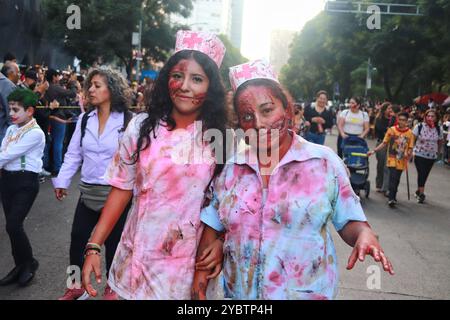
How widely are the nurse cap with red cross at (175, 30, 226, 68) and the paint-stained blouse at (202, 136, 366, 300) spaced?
589 millimetres

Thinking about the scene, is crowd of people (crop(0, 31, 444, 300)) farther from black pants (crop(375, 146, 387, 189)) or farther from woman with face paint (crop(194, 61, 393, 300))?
black pants (crop(375, 146, 387, 189))

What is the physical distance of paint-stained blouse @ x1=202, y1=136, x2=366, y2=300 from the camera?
193 centimetres

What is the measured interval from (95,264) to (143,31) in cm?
3443

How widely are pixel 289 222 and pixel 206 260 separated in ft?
1.43

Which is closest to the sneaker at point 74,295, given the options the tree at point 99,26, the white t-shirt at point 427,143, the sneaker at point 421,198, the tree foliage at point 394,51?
the sneaker at point 421,198

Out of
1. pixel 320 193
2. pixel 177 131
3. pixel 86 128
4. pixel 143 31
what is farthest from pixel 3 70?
pixel 143 31

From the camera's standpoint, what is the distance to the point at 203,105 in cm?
238

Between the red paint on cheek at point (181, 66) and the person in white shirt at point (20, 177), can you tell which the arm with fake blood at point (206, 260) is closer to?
the red paint on cheek at point (181, 66)

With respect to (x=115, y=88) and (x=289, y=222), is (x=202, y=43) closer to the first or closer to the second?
(x=289, y=222)

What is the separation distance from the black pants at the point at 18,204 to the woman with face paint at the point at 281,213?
2.74 metres

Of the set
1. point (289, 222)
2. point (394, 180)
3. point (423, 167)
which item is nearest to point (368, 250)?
point (289, 222)

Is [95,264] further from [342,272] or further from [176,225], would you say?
[342,272]

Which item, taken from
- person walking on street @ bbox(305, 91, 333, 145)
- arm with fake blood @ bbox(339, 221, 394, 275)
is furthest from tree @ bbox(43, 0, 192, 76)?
arm with fake blood @ bbox(339, 221, 394, 275)
